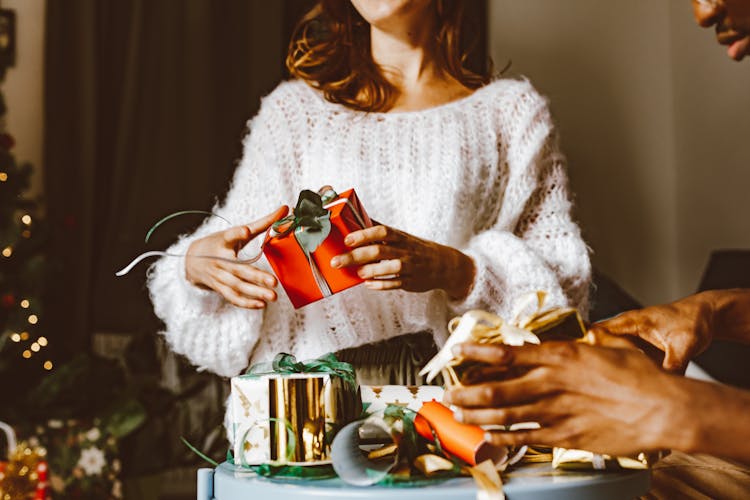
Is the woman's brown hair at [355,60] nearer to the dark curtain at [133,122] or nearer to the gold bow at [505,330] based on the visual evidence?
the gold bow at [505,330]

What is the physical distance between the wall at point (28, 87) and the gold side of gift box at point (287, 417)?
79.3 inches

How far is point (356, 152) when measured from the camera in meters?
1.15

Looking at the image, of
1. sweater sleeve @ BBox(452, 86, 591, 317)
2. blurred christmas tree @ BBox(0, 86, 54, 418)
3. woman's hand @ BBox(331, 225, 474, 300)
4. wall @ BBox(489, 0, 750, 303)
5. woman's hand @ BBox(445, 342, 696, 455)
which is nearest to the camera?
woman's hand @ BBox(445, 342, 696, 455)

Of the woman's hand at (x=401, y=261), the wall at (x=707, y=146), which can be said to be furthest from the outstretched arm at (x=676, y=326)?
the wall at (x=707, y=146)

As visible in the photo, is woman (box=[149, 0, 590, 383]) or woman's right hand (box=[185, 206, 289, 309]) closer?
woman's right hand (box=[185, 206, 289, 309])

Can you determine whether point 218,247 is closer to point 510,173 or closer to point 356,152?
point 356,152

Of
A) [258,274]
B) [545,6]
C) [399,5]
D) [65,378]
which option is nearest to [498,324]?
[258,274]

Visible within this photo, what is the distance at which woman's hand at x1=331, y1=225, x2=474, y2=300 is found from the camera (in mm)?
839

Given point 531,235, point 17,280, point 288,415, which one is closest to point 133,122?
point 17,280

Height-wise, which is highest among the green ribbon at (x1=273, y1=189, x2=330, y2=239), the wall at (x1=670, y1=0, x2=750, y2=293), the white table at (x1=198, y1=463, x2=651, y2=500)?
the wall at (x1=670, y1=0, x2=750, y2=293)

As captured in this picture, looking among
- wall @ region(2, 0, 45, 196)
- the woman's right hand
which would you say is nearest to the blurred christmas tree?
wall @ region(2, 0, 45, 196)

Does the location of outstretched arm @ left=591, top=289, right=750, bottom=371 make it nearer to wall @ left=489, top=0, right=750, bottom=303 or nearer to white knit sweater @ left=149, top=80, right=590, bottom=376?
white knit sweater @ left=149, top=80, right=590, bottom=376

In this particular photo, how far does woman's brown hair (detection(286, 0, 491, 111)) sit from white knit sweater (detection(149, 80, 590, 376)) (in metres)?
0.03

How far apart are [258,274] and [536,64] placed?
6.32ft
